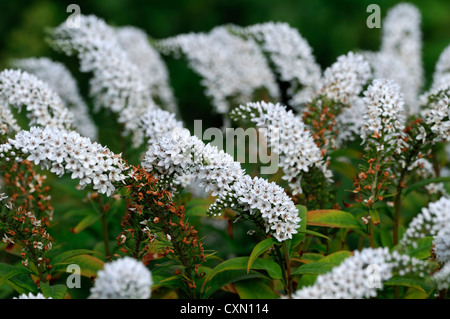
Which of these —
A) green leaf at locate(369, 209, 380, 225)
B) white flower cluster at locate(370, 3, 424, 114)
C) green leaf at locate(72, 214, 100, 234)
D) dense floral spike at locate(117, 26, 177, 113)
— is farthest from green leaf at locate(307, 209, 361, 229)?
dense floral spike at locate(117, 26, 177, 113)

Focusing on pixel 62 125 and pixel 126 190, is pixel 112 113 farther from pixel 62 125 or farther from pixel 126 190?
pixel 126 190

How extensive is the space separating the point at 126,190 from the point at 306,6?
5614 millimetres

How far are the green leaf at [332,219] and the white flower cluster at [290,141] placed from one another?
237 millimetres

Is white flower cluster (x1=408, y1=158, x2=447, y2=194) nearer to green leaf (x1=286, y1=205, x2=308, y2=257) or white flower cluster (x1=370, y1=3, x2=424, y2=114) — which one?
green leaf (x1=286, y1=205, x2=308, y2=257)

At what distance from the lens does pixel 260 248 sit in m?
2.46

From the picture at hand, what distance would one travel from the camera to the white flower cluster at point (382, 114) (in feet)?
9.02

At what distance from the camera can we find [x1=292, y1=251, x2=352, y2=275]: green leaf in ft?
8.20

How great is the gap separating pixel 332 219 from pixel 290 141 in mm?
474

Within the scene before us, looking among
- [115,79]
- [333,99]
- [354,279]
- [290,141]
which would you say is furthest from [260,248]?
[115,79]

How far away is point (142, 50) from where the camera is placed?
484 cm

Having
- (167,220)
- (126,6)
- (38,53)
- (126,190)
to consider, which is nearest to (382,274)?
(167,220)

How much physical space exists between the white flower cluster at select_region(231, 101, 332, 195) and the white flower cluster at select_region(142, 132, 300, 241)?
0.41 metres

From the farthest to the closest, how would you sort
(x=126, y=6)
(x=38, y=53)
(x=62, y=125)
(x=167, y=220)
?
1. (x=126, y=6)
2. (x=38, y=53)
3. (x=62, y=125)
4. (x=167, y=220)

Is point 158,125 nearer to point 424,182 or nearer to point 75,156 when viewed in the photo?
point 75,156
